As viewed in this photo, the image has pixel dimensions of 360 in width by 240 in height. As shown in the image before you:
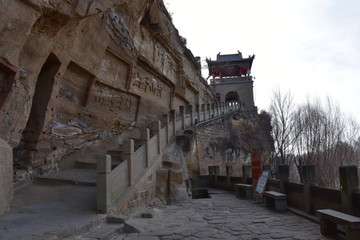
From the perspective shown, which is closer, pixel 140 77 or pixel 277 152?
pixel 140 77

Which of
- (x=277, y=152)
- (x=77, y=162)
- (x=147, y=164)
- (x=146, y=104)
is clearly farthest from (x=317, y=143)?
(x=77, y=162)

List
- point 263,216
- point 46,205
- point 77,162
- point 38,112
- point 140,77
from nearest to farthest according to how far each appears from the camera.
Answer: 1. point 46,205
2. point 263,216
3. point 38,112
4. point 77,162
5. point 140,77

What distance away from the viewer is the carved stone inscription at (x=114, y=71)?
9.30 metres

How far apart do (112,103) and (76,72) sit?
7.23 ft

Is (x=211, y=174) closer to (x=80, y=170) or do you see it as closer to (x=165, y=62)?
(x=165, y=62)

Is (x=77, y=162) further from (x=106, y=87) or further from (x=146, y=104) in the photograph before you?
(x=146, y=104)

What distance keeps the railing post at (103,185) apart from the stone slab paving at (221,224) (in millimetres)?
562

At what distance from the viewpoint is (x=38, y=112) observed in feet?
22.4

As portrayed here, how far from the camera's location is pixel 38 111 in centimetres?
682

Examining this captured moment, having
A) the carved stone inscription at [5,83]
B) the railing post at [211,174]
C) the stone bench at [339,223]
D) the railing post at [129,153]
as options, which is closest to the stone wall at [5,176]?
the carved stone inscription at [5,83]

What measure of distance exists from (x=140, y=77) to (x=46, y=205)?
23.6 feet

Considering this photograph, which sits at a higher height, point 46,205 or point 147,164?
point 147,164

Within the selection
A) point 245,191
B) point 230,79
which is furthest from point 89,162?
point 230,79

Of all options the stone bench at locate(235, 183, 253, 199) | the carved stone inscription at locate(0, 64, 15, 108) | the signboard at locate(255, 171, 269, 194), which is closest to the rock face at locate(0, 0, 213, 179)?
the carved stone inscription at locate(0, 64, 15, 108)
